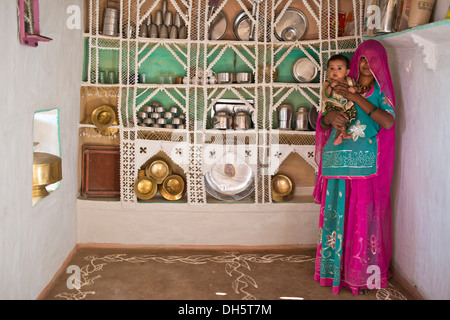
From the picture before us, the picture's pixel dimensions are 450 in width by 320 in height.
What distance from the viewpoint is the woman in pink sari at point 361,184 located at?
2.88 meters

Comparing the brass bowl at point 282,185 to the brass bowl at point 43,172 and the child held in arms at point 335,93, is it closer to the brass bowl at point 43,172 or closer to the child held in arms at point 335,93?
the child held in arms at point 335,93

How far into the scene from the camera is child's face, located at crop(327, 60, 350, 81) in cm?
281

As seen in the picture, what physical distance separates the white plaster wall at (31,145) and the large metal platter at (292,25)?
175 cm

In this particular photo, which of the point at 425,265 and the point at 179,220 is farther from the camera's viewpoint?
the point at 179,220

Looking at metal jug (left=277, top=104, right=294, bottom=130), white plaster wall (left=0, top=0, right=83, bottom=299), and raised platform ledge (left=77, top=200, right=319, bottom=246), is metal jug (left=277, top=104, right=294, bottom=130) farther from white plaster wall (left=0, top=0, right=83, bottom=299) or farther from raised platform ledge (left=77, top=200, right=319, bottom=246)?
white plaster wall (left=0, top=0, right=83, bottom=299)

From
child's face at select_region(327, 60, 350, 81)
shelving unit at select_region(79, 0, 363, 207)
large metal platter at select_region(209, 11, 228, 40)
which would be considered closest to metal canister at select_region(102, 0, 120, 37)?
shelving unit at select_region(79, 0, 363, 207)

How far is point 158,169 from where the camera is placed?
162 inches

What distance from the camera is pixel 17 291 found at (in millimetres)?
2361

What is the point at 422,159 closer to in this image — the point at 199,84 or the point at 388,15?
the point at 388,15

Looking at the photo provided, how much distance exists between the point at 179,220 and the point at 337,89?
187cm

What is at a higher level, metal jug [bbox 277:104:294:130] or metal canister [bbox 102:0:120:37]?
metal canister [bbox 102:0:120:37]

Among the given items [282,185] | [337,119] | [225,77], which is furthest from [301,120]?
[337,119]

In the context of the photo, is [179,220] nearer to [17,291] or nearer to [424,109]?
[17,291]
